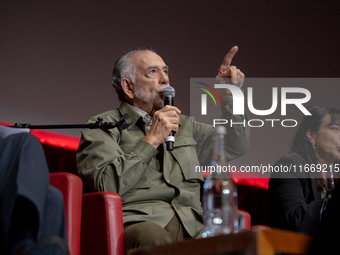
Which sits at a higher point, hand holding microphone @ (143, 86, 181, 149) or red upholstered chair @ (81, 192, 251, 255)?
hand holding microphone @ (143, 86, 181, 149)

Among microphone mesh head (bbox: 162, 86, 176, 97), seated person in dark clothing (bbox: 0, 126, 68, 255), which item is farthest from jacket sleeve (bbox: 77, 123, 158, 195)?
seated person in dark clothing (bbox: 0, 126, 68, 255)

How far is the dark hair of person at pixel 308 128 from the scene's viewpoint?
6.49 feet

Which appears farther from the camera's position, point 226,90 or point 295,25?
point 295,25

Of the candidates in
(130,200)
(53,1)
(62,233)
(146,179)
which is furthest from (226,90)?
(53,1)

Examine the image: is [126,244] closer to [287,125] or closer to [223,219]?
[223,219]

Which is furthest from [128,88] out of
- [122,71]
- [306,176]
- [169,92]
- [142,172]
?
[306,176]

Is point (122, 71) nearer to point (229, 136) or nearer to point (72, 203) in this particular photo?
point (229, 136)

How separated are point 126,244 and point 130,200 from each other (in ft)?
0.83

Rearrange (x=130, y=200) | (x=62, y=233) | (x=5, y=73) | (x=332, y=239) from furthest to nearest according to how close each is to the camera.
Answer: (x=5, y=73)
(x=130, y=200)
(x=62, y=233)
(x=332, y=239)

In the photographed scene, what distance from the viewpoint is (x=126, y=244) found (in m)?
1.45

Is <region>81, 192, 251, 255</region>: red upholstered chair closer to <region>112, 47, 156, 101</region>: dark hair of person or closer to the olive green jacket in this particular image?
the olive green jacket

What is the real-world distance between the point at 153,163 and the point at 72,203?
519 mm

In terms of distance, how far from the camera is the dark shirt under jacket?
5.31ft

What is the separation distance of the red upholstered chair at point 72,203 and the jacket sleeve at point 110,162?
245 mm
